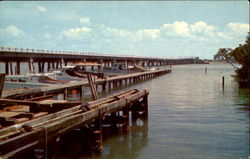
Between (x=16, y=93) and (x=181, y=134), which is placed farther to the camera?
(x=16, y=93)

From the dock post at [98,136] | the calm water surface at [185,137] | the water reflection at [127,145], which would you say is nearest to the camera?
the dock post at [98,136]

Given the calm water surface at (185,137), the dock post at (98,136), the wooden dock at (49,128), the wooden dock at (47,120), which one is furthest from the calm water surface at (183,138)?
the wooden dock at (49,128)

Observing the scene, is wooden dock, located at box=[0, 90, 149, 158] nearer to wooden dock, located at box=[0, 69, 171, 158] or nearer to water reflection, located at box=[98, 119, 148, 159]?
wooden dock, located at box=[0, 69, 171, 158]

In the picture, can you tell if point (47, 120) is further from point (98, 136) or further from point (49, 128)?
point (98, 136)

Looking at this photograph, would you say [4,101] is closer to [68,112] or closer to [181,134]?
[68,112]

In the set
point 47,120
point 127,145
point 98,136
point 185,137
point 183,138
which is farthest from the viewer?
point 185,137

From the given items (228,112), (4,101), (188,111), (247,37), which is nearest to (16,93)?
(4,101)

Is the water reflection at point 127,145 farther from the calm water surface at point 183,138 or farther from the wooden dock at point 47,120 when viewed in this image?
the wooden dock at point 47,120

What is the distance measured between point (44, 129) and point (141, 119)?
37.7ft

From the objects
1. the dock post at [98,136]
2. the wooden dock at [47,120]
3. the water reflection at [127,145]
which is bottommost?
the water reflection at [127,145]

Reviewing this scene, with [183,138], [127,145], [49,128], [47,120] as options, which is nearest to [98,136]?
[127,145]

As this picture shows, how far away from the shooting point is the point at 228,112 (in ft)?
70.9

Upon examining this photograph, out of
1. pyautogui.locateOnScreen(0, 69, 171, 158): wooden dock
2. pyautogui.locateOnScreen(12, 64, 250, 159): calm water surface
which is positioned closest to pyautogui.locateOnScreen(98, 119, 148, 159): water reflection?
pyautogui.locateOnScreen(12, 64, 250, 159): calm water surface

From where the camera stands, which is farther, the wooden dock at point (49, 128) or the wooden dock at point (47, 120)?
the wooden dock at point (47, 120)
